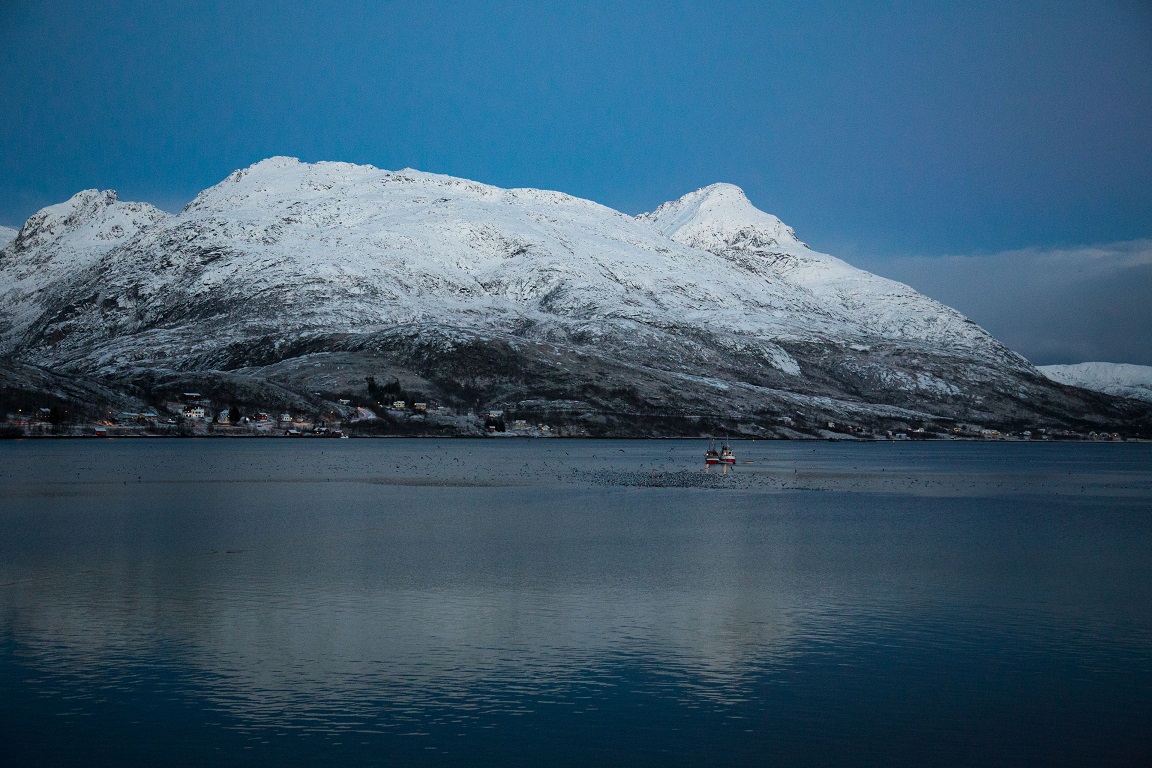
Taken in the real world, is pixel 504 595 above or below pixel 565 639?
above

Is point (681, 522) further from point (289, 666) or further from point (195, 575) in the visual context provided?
point (289, 666)

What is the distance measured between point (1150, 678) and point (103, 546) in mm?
52493

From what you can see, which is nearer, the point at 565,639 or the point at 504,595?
the point at 565,639

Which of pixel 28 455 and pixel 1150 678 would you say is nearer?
pixel 1150 678

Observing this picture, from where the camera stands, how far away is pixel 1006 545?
66812mm

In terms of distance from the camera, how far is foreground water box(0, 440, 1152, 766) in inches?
1013

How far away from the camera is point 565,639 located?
36.6 m

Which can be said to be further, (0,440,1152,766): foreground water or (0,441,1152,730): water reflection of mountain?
(0,441,1152,730): water reflection of mountain

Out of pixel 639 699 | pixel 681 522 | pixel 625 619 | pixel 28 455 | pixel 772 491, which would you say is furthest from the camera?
pixel 28 455

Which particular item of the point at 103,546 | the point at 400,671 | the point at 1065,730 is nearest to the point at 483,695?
the point at 400,671

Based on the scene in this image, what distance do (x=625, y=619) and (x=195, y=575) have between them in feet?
71.6

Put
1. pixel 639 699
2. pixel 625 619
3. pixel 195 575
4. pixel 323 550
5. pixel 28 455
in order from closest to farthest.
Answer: pixel 639 699 → pixel 625 619 → pixel 195 575 → pixel 323 550 → pixel 28 455

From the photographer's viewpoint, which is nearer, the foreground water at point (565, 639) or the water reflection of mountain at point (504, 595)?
the foreground water at point (565, 639)

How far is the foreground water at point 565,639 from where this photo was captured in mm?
25719
